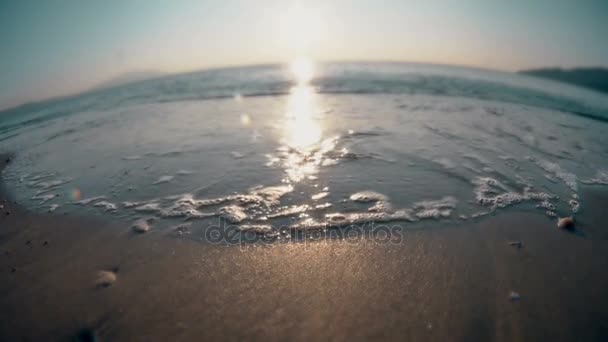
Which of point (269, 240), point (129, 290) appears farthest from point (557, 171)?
point (129, 290)

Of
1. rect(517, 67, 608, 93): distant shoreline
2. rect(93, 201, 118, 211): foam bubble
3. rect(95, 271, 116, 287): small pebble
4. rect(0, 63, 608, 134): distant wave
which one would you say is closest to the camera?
rect(95, 271, 116, 287): small pebble

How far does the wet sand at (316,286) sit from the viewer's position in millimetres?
2121

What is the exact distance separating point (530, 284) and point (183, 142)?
295 inches

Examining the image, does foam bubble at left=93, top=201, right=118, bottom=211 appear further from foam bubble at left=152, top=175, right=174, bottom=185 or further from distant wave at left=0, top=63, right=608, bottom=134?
distant wave at left=0, top=63, right=608, bottom=134

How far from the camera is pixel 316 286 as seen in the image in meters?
2.52

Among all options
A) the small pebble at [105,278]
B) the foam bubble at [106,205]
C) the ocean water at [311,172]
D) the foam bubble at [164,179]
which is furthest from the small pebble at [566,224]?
the foam bubble at [106,205]

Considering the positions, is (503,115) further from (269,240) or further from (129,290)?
(129,290)

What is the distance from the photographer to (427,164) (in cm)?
539

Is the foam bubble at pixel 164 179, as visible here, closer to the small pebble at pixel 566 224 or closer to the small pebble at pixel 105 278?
the small pebble at pixel 105 278

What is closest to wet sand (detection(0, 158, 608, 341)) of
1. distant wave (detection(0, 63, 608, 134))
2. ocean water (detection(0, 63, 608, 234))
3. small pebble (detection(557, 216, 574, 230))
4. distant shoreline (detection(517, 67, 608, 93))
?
small pebble (detection(557, 216, 574, 230))

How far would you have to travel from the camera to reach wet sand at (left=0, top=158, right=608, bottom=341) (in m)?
2.12

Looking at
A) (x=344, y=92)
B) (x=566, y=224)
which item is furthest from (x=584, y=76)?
(x=566, y=224)

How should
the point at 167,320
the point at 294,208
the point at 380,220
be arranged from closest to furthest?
1. the point at 167,320
2. the point at 380,220
3. the point at 294,208

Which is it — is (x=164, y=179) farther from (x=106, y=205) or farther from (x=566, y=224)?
(x=566, y=224)
